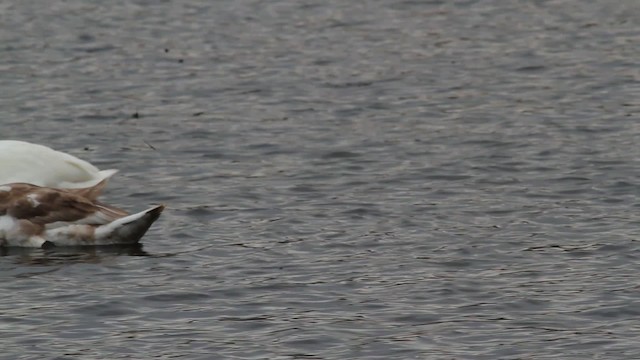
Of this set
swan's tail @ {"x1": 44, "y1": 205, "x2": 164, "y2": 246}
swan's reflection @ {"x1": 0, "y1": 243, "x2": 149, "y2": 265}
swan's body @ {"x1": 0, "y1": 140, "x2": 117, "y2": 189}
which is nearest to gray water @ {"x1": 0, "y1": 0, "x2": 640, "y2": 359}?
swan's reflection @ {"x1": 0, "y1": 243, "x2": 149, "y2": 265}

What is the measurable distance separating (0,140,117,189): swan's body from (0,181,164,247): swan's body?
0.46 m

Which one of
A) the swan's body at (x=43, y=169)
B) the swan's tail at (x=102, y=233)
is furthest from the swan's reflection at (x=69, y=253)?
the swan's body at (x=43, y=169)

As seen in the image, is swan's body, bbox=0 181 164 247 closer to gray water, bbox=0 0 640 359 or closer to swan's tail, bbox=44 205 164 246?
swan's tail, bbox=44 205 164 246

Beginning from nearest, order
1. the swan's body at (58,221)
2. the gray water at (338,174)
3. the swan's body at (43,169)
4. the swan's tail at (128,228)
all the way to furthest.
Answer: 1. the gray water at (338,174)
2. the swan's tail at (128,228)
3. the swan's body at (58,221)
4. the swan's body at (43,169)

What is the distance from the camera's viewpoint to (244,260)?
1320cm

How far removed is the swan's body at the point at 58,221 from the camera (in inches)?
555

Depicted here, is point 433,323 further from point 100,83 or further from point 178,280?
point 100,83

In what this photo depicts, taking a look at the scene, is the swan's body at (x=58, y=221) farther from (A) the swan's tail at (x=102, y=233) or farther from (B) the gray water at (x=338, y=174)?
(B) the gray water at (x=338, y=174)

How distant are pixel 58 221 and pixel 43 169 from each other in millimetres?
973

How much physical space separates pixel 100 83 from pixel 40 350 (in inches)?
375

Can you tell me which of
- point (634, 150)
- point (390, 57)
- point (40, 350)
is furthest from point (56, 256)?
point (390, 57)

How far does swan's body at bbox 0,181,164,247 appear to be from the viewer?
555 inches

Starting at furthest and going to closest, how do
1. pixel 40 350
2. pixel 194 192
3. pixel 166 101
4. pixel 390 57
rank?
1. pixel 390 57
2. pixel 166 101
3. pixel 194 192
4. pixel 40 350

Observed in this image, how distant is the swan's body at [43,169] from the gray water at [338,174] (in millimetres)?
485
